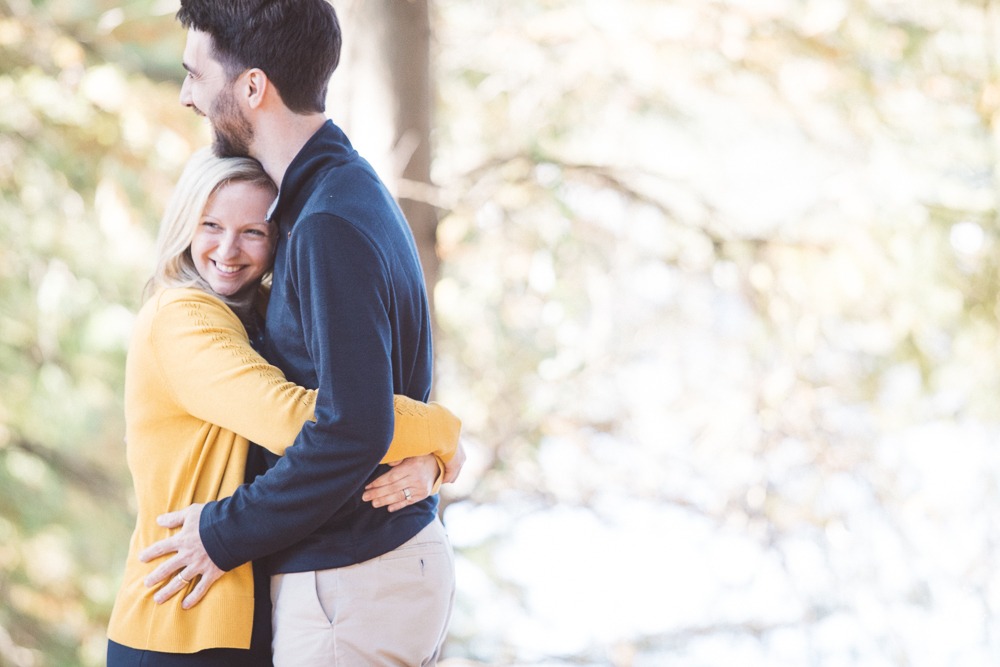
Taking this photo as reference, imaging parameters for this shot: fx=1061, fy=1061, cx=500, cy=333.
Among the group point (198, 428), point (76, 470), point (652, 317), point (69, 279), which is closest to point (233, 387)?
point (198, 428)

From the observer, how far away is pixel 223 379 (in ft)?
5.43

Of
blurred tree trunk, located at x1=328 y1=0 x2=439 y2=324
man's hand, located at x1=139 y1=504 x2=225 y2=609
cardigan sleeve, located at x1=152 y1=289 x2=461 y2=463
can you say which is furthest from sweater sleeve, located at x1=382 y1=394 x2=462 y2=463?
blurred tree trunk, located at x1=328 y1=0 x2=439 y2=324

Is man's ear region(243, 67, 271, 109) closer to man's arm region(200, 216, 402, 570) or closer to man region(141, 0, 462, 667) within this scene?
man region(141, 0, 462, 667)

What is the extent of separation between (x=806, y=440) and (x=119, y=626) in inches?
147

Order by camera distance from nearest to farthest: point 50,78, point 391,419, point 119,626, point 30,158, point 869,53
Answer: point 391,419 < point 119,626 < point 50,78 < point 30,158 < point 869,53

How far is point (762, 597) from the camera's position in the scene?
5.40 m

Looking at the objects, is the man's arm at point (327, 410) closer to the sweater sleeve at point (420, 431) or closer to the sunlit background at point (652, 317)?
the sweater sleeve at point (420, 431)

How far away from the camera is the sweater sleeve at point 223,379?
1.64 meters

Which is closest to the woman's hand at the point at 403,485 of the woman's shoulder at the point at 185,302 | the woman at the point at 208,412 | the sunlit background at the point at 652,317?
the woman at the point at 208,412

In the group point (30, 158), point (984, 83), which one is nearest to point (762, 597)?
point (984, 83)

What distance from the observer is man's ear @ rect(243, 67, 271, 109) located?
173 centimetres

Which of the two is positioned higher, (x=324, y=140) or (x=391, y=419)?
(x=324, y=140)

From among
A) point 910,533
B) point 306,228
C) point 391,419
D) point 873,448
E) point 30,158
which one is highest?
point 306,228

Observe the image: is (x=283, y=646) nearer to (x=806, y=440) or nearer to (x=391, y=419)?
(x=391, y=419)
